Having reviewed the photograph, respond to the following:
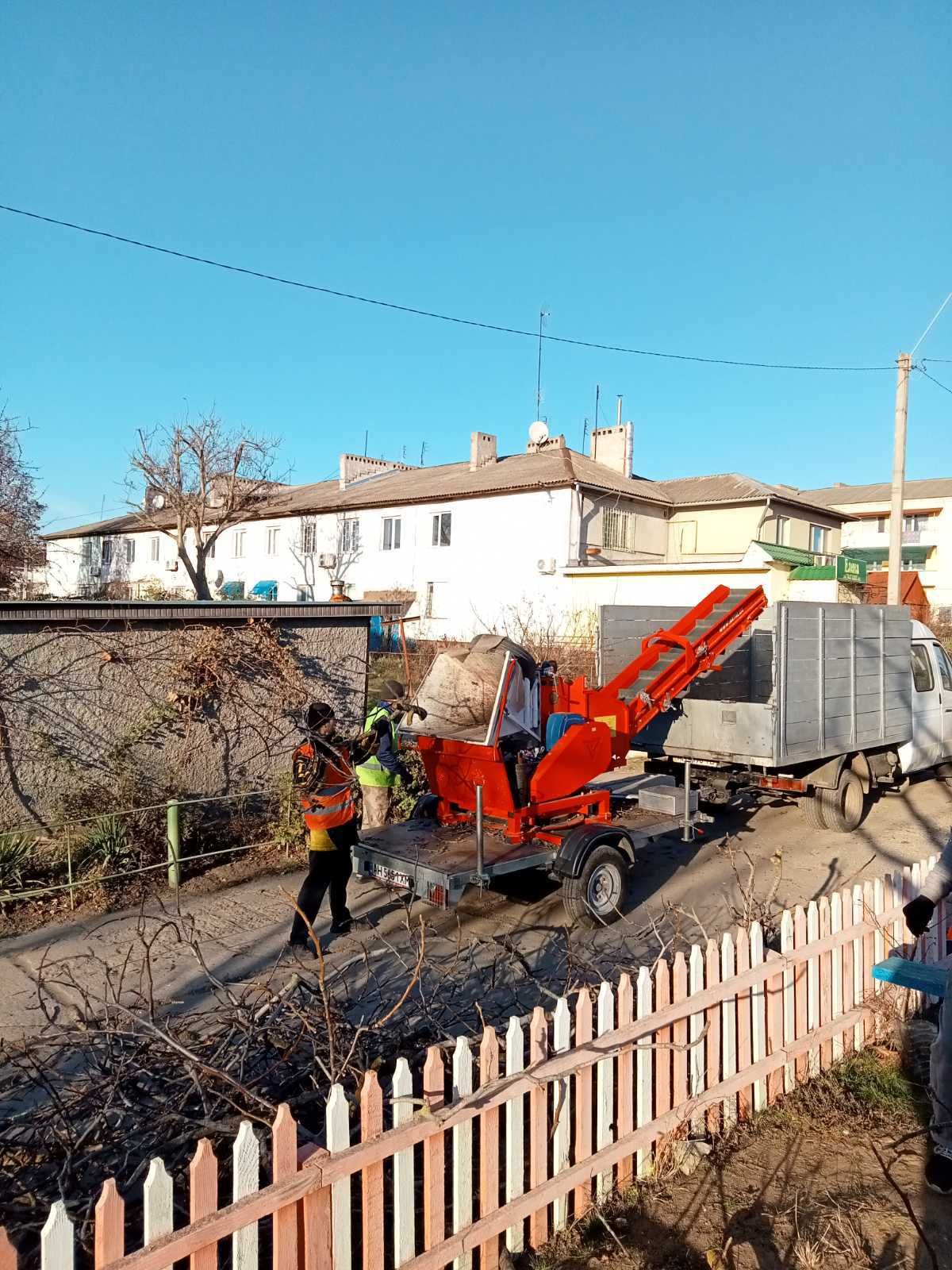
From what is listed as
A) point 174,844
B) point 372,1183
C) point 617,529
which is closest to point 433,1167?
point 372,1183

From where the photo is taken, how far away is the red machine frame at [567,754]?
6.85 m

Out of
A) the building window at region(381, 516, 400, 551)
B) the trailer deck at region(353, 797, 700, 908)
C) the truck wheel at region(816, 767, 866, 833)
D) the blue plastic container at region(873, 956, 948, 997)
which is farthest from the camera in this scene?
the building window at region(381, 516, 400, 551)

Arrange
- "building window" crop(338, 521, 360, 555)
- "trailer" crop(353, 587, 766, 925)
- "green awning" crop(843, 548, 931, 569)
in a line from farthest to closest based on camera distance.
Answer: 1. "green awning" crop(843, 548, 931, 569)
2. "building window" crop(338, 521, 360, 555)
3. "trailer" crop(353, 587, 766, 925)

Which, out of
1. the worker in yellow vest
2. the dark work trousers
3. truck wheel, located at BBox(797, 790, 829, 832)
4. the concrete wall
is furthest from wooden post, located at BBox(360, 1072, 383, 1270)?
truck wheel, located at BBox(797, 790, 829, 832)

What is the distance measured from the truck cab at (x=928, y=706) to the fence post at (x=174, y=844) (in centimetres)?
850

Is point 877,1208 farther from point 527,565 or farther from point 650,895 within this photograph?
point 527,565

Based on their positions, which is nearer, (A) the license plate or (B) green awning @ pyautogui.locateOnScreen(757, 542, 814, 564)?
(A) the license plate

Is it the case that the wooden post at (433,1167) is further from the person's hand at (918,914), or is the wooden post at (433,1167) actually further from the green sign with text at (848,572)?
the green sign with text at (848,572)

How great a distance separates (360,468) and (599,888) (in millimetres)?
30811

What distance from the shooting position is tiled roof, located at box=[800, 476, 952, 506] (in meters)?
47.7

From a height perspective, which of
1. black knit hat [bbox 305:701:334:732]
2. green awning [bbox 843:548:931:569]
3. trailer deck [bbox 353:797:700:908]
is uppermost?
green awning [bbox 843:548:931:569]

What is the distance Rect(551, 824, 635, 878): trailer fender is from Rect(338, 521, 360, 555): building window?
25478mm

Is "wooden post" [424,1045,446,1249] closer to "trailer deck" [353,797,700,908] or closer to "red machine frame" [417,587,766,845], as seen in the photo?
"trailer deck" [353,797,700,908]

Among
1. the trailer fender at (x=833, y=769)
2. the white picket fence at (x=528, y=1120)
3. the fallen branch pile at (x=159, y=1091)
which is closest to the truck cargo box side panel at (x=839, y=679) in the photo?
the trailer fender at (x=833, y=769)
